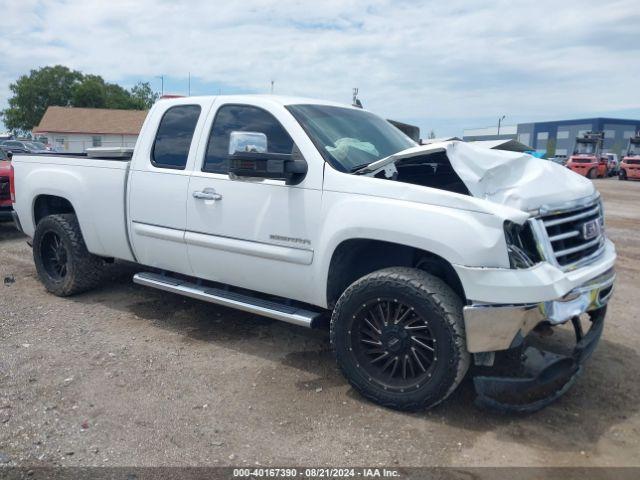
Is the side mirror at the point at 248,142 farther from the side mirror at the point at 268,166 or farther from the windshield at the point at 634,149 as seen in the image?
the windshield at the point at 634,149

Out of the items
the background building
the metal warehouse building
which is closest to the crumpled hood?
the background building

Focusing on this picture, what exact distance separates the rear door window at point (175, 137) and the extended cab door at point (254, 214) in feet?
0.74

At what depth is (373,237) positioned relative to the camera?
137 inches

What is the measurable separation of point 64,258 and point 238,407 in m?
3.19

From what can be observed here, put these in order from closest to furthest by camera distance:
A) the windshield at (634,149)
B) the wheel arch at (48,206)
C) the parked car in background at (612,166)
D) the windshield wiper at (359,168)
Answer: the windshield wiper at (359,168) < the wheel arch at (48,206) < the parked car in background at (612,166) < the windshield at (634,149)

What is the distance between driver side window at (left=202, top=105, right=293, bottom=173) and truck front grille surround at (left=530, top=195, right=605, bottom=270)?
6.10ft

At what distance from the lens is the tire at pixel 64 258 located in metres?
5.55

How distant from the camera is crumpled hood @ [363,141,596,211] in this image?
331 centimetres

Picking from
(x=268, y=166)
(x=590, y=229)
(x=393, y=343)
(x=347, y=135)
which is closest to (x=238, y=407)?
(x=393, y=343)

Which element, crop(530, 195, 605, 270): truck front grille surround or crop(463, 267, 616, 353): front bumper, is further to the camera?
crop(530, 195, 605, 270): truck front grille surround

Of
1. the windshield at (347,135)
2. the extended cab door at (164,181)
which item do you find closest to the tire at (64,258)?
the extended cab door at (164,181)

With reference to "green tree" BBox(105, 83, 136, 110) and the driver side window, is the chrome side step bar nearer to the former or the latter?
the driver side window

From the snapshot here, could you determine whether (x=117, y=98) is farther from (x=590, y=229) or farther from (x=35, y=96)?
(x=590, y=229)

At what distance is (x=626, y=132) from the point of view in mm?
70625
